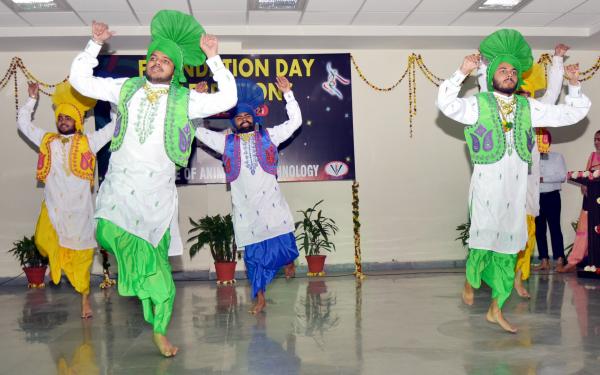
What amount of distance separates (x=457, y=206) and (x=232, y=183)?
13.5 ft

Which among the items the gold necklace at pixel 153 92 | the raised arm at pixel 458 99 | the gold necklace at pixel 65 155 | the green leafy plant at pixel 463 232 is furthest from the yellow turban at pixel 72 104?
the green leafy plant at pixel 463 232

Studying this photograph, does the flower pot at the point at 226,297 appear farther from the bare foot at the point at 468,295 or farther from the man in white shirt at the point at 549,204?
the man in white shirt at the point at 549,204

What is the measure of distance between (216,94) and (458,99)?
1.60 metres

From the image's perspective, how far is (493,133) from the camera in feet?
14.8

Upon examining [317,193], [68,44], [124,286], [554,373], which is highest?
[68,44]

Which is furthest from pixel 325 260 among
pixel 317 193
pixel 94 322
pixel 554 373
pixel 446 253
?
pixel 554 373

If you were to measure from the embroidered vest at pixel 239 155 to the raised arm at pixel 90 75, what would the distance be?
163 centimetres

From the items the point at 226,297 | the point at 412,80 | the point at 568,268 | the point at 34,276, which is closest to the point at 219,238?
the point at 226,297

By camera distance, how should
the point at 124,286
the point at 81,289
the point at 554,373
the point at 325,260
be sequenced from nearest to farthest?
the point at 554,373 → the point at 124,286 → the point at 81,289 → the point at 325,260

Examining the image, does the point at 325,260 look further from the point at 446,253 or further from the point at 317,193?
the point at 446,253

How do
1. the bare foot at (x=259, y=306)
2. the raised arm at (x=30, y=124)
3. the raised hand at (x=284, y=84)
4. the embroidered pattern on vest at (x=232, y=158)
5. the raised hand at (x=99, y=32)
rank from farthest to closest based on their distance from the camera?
the raised arm at (x=30, y=124) → the raised hand at (x=284, y=84) → the embroidered pattern on vest at (x=232, y=158) → the bare foot at (x=259, y=306) → the raised hand at (x=99, y=32)

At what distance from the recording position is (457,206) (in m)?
8.87

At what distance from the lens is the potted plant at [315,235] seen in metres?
8.20

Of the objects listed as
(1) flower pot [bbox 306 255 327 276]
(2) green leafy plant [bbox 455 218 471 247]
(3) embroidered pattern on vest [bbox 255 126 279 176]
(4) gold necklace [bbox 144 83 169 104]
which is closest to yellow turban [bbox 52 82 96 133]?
(3) embroidered pattern on vest [bbox 255 126 279 176]
